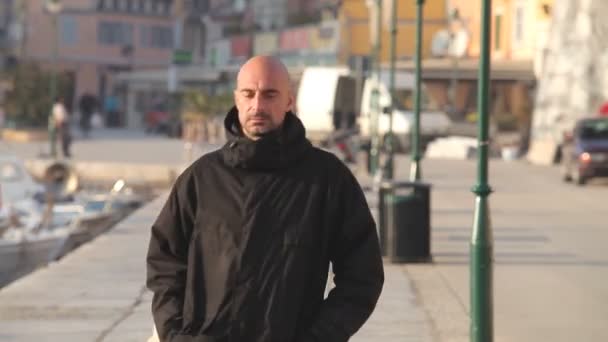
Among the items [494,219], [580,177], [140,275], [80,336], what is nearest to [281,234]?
[80,336]

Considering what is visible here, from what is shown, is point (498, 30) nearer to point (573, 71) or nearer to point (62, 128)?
point (573, 71)

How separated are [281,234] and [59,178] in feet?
109

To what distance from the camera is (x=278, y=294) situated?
5887 mm

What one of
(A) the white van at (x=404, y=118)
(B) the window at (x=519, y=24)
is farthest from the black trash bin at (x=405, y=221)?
(B) the window at (x=519, y=24)

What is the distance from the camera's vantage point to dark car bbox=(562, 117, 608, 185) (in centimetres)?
3641

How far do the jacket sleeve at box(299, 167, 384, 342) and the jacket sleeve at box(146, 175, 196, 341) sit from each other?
506 mm

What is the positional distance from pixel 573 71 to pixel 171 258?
46.4 m

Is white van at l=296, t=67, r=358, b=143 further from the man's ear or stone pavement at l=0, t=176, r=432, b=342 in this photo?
the man's ear

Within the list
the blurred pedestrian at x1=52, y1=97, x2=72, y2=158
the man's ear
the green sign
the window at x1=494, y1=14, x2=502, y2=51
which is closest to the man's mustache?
the man's ear

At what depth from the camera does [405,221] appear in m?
18.5

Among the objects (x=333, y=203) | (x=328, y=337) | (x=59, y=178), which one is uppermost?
(x=333, y=203)

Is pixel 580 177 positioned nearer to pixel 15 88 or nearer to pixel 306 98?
pixel 306 98

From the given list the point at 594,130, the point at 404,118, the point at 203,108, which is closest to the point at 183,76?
the point at 203,108

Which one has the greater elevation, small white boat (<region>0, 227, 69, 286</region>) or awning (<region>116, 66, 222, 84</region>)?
awning (<region>116, 66, 222, 84</region>)
